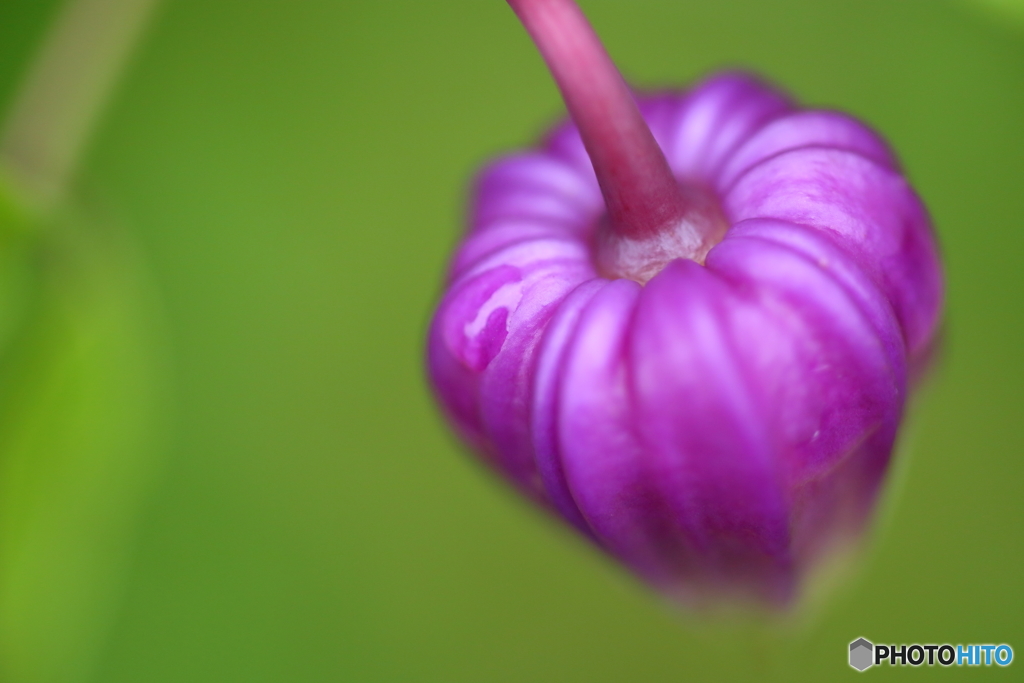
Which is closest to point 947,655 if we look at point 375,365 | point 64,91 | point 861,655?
point 861,655

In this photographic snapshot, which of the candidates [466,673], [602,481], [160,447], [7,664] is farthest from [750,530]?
[160,447]

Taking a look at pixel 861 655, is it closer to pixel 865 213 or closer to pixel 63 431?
pixel 865 213

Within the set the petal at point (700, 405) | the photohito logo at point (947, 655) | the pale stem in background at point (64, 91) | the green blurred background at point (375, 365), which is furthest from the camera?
the green blurred background at point (375, 365)

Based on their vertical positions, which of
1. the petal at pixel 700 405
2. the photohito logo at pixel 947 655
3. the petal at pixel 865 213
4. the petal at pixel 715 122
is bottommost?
the petal at pixel 700 405

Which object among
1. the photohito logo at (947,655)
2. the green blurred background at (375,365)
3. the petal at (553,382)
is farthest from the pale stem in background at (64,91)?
the photohito logo at (947,655)

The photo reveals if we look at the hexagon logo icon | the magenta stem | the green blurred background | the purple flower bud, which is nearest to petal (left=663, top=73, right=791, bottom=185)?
the purple flower bud

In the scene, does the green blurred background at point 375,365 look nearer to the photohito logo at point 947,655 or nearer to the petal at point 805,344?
the photohito logo at point 947,655
